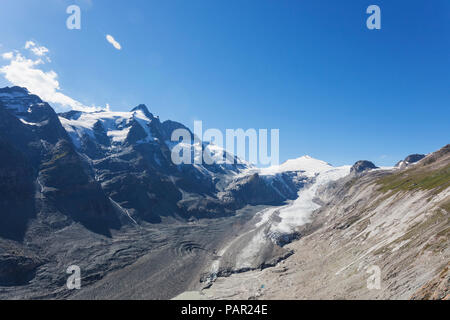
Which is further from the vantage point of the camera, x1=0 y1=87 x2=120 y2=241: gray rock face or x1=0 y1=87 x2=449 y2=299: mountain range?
x1=0 y1=87 x2=120 y2=241: gray rock face

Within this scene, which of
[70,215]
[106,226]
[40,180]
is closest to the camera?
[70,215]

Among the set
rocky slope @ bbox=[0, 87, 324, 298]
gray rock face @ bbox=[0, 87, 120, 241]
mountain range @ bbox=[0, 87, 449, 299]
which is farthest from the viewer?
gray rock face @ bbox=[0, 87, 120, 241]

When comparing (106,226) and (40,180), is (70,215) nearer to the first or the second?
(106,226)

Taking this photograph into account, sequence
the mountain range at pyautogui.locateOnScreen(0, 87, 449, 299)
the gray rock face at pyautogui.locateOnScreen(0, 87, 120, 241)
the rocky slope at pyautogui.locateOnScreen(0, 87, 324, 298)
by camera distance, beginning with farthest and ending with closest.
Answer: the gray rock face at pyautogui.locateOnScreen(0, 87, 120, 241) → the rocky slope at pyautogui.locateOnScreen(0, 87, 324, 298) → the mountain range at pyautogui.locateOnScreen(0, 87, 449, 299)

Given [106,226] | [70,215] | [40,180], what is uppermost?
[40,180]

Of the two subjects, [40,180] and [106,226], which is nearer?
[106,226]

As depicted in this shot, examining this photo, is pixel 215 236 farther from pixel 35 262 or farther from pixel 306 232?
pixel 35 262

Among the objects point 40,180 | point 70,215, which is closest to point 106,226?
point 70,215

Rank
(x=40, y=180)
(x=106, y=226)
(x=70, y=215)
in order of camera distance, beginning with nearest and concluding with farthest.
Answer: (x=70, y=215) < (x=106, y=226) < (x=40, y=180)

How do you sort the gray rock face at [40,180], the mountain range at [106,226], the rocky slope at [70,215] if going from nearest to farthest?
the mountain range at [106,226], the rocky slope at [70,215], the gray rock face at [40,180]

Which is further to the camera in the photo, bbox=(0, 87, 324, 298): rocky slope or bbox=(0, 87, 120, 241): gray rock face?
bbox=(0, 87, 120, 241): gray rock face

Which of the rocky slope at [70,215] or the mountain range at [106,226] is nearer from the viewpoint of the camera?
the mountain range at [106,226]
